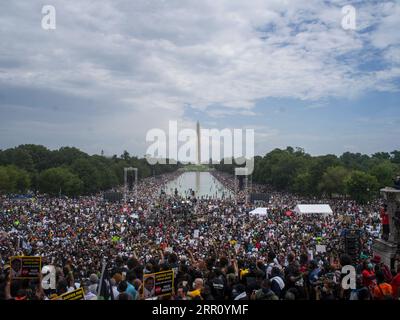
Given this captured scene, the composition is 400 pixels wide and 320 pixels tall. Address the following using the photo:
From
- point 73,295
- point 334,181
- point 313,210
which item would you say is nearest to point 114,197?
point 313,210

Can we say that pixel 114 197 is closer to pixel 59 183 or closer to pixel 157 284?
pixel 59 183

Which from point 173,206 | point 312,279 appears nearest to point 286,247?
point 312,279

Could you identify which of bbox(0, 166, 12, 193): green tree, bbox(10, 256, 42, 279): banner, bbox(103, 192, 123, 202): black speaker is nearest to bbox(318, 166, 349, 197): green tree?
bbox(103, 192, 123, 202): black speaker

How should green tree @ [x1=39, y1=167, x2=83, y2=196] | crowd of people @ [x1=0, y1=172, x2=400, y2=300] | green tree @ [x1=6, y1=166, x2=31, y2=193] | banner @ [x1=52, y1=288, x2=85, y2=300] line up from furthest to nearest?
1. green tree @ [x1=39, y1=167, x2=83, y2=196]
2. green tree @ [x1=6, y1=166, x2=31, y2=193]
3. crowd of people @ [x1=0, y1=172, x2=400, y2=300]
4. banner @ [x1=52, y1=288, x2=85, y2=300]

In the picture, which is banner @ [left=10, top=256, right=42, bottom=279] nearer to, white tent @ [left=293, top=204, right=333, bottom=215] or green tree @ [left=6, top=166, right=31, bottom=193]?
white tent @ [left=293, top=204, right=333, bottom=215]

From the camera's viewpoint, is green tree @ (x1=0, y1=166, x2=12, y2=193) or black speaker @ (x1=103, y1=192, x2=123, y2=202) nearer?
black speaker @ (x1=103, y1=192, x2=123, y2=202)

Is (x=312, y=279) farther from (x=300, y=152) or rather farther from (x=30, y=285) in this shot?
(x=300, y=152)
